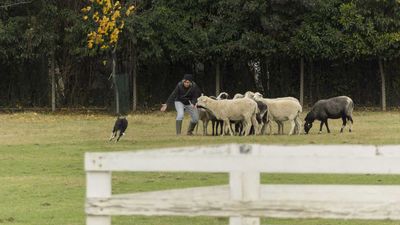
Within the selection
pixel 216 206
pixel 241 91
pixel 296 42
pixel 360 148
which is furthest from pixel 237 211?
pixel 241 91

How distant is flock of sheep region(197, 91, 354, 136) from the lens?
23.3m

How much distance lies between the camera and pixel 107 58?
3572cm

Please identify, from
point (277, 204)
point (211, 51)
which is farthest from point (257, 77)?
point (277, 204)

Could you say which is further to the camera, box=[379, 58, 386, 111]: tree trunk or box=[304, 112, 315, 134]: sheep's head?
box=[379, 58, 386, 111]: tree trunk

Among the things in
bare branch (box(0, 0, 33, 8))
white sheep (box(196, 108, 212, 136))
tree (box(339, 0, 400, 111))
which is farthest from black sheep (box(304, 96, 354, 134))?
bare branch (box(0, 0, 33, 8))

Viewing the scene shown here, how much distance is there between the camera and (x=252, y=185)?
18.7 ft

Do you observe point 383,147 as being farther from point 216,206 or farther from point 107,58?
point 107,58

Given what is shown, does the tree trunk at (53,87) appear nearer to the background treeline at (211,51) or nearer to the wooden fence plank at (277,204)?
the background treeline at (211,51)

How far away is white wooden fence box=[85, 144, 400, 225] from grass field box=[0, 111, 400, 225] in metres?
4.06

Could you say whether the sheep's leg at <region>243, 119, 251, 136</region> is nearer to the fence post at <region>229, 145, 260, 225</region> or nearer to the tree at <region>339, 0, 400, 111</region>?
the tree at <region>339, 0, 400, 111</region>

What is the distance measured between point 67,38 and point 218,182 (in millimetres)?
21775

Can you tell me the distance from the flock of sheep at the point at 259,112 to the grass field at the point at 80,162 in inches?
34.6

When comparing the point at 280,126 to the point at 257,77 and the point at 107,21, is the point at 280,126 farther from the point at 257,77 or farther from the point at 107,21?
the point at 257,77

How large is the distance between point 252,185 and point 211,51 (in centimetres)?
2882
